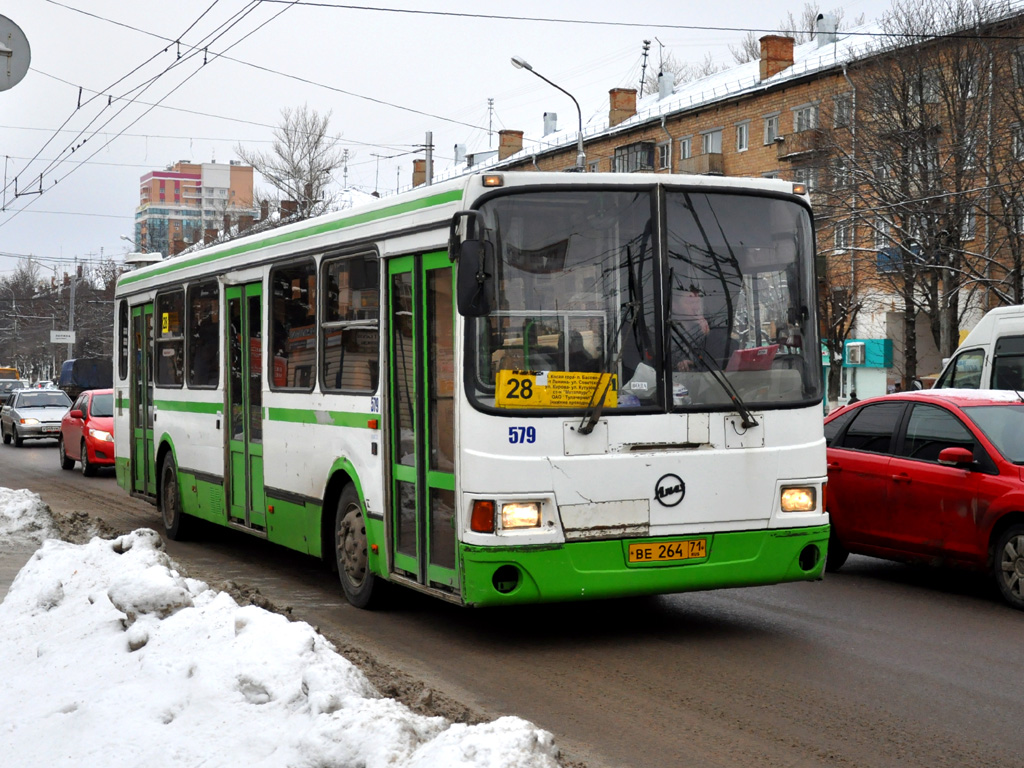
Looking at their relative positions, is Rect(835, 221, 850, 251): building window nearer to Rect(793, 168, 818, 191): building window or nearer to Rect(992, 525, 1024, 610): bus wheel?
Rect(793, 168, 818, 191): building window

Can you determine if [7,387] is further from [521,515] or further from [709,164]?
[521,515]

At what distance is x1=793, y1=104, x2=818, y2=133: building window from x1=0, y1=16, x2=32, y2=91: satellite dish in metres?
36.4

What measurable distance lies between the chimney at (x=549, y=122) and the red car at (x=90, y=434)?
47256mm

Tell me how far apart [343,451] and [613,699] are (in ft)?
10.8

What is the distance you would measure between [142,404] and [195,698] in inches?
375

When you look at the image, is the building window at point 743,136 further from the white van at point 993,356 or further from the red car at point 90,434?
the white van at point 993,356

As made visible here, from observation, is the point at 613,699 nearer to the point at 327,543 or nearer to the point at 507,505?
the point at 507,505

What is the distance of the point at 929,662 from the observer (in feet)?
24.5

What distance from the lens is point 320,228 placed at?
9797 mm

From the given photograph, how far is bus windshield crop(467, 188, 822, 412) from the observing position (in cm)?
746

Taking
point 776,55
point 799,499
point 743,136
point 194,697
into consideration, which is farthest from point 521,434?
point 776,55

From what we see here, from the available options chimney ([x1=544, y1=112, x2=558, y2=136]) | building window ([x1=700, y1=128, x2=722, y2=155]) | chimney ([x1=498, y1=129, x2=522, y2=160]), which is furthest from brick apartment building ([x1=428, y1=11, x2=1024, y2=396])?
chimney ([x1=544, y1=112, x2=558, y2=136])

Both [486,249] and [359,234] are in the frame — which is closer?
[486,249]

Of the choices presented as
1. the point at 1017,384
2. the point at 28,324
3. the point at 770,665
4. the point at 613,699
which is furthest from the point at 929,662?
the point at 28,324
